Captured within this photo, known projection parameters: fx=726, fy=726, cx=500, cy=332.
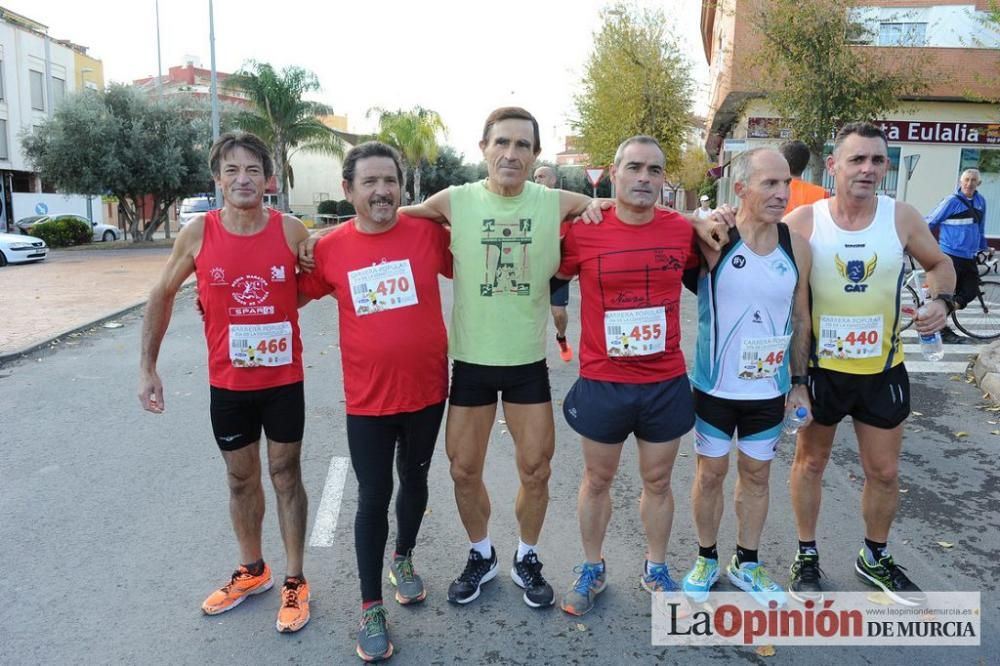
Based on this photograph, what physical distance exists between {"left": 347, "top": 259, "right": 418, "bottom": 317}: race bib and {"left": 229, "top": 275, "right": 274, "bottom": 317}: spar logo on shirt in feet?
1.39

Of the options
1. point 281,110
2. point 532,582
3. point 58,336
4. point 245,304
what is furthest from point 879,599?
point 281,110

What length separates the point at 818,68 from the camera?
15.6 m

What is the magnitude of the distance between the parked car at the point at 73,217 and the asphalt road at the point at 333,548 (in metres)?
27.6

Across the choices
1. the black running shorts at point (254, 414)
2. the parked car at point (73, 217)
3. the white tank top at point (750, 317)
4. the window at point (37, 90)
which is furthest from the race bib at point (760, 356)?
the window at point (37, 90)

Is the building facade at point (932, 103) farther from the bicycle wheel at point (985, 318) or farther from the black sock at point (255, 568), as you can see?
the black sock at point (255, 568)

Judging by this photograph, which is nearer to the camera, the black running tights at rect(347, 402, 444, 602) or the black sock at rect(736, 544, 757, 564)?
the black running tights at rect(347, 402, 444, 602)

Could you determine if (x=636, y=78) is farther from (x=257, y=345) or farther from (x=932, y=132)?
(x=257, y=345)

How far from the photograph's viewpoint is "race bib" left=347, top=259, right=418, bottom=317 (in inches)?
122

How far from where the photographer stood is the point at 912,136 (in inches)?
900

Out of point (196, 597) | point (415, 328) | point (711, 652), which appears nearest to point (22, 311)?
point (196, 597)

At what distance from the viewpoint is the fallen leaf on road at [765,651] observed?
9.75 feet

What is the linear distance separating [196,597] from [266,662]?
0.69 m

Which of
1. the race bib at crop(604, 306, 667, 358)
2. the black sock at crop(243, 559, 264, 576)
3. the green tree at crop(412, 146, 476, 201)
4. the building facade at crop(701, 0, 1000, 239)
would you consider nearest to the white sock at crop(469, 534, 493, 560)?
the black sock at crop(243, 559, 264, 576)

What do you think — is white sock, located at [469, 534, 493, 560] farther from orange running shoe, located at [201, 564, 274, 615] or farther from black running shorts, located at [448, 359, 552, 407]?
orange running shoe, located at [201, 564, 274, 615]
